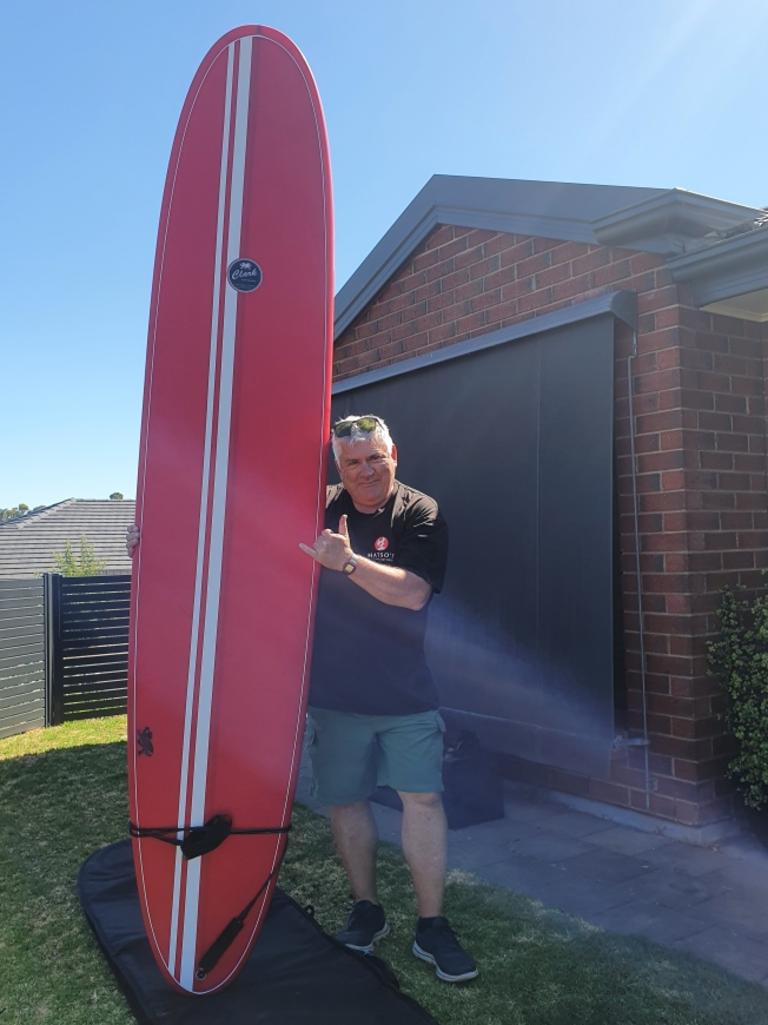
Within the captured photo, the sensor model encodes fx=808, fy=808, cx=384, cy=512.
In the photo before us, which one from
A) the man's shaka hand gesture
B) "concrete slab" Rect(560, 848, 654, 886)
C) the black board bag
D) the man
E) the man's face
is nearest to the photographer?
the black board bag

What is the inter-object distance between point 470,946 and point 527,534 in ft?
6.83

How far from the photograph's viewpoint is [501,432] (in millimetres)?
4379

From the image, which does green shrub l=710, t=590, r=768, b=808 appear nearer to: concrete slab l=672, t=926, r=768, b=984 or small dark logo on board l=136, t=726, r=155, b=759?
concrete slab l=672, t=926, r=768, b=984

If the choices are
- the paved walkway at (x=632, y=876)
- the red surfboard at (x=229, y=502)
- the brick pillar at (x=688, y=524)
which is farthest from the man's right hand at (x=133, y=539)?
the brick pillar at (x=688, y=524)

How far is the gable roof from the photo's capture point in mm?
3615

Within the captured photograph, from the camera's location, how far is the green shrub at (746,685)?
135 inches

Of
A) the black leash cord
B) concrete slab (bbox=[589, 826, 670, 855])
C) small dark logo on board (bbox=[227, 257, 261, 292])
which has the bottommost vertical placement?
concrete slab (bbox=[589, 826, 670, 855])

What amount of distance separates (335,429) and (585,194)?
2282 millimetres

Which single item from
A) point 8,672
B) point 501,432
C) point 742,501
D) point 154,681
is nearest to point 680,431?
point 742,501

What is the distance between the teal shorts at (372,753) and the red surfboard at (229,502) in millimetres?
98

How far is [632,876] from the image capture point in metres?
3.20

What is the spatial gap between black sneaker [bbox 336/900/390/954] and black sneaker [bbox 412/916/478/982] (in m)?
0.15

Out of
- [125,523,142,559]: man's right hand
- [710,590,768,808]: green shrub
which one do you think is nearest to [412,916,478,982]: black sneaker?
[125,523,142,559]: man's right hand

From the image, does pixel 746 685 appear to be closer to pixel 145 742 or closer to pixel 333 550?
pixel 333 550
